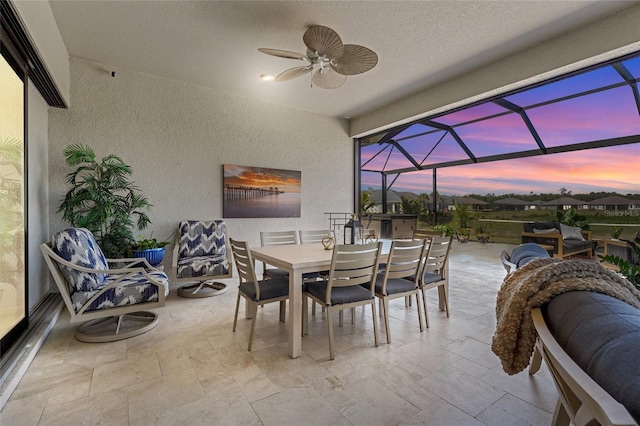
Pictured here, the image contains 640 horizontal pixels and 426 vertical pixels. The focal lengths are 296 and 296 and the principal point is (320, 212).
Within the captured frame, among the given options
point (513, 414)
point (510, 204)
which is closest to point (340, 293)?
point (513, 414)

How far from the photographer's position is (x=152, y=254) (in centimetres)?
358

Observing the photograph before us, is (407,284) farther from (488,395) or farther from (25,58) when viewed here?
(25,58)

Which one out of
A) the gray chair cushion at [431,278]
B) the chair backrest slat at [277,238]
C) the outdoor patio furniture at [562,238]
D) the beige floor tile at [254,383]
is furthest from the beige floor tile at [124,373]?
the outdoor patio furniture at [562,238]

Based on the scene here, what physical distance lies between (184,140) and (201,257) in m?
1.71

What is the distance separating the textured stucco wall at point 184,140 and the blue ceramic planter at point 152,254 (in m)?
0.56

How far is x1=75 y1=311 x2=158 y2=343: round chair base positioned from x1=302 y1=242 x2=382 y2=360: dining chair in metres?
1.59

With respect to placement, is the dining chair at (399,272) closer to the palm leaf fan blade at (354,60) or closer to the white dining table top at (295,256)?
the white dining table top at (295,256)

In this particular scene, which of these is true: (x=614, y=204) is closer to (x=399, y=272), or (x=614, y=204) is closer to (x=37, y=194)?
(x=399, y=272)

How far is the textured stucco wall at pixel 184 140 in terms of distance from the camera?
3.65 m

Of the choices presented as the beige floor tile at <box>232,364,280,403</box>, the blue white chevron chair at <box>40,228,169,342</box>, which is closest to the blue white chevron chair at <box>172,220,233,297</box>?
the blue white chevron chair at <box>40,228,169,342</box>

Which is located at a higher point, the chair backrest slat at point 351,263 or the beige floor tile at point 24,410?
the chair backrest slat at point 351,263

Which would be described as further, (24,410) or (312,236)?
(312,236)

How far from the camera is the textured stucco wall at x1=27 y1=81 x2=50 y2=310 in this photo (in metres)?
2.79

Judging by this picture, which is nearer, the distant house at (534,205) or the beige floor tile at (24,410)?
the beige floor tile at (24,410)
